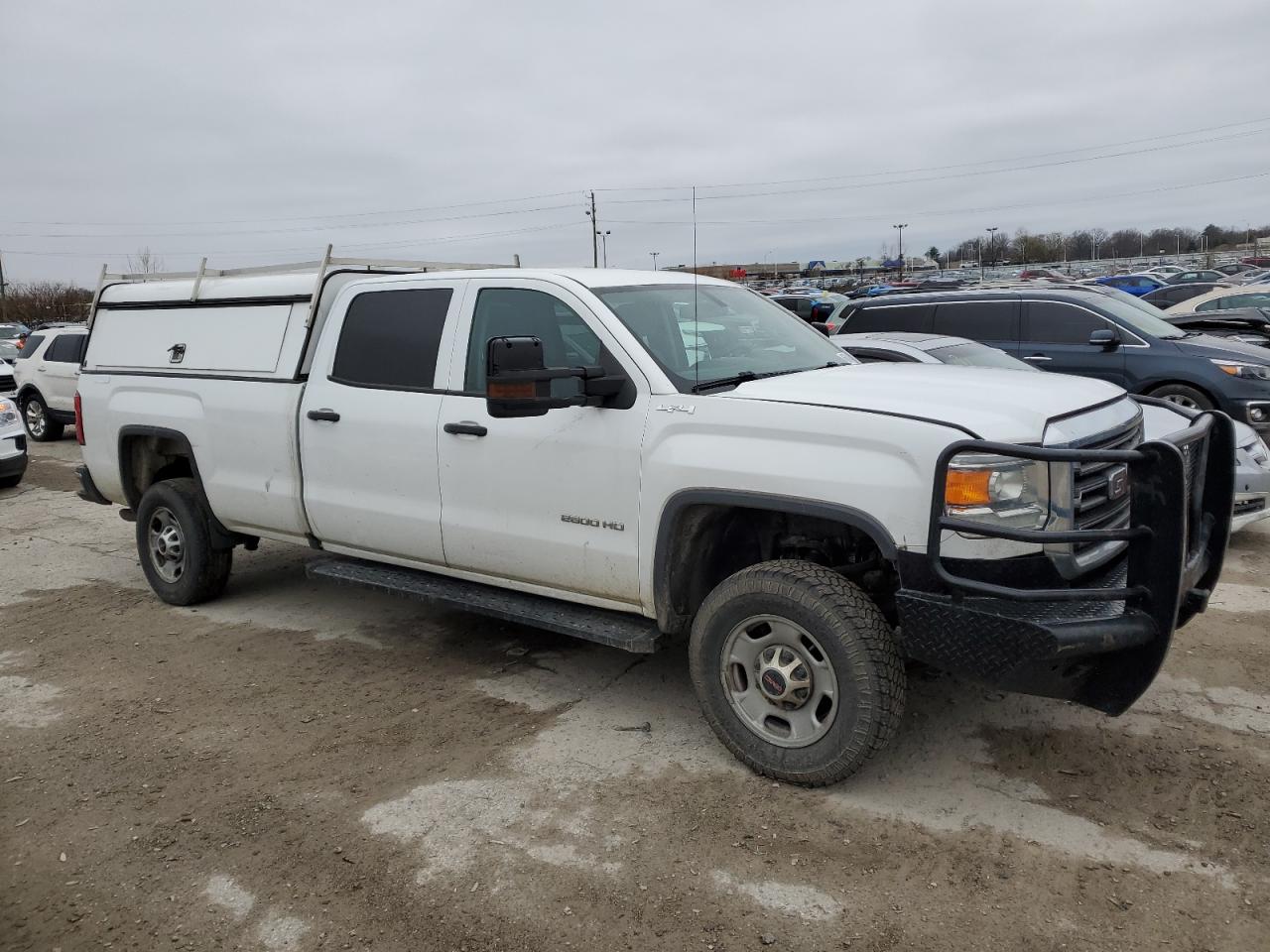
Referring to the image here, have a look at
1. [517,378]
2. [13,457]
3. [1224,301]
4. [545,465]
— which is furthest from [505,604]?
[1224,301]

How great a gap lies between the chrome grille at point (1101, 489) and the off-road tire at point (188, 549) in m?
4.98

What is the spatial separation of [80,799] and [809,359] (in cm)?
360

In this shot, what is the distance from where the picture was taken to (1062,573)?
342 centimetres

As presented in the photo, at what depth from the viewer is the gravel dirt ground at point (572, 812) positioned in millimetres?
3086

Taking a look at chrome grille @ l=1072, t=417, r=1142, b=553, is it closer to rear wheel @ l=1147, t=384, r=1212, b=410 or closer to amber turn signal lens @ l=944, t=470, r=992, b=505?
amber turn signal lens @ l=944, t=470, r=992, b=505

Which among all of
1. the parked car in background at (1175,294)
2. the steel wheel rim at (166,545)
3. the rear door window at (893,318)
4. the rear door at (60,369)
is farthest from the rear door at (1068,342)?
the parked car in background at (1175,294)

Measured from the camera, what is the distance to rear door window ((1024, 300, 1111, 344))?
35.8 feet

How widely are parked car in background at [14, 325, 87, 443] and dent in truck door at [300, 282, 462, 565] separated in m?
10.9

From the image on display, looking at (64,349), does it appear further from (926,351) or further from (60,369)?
(926,351)

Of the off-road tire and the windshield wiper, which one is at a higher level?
the windshield wiper

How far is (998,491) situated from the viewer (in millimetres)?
3357

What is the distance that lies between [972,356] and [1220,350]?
3306 millimetres

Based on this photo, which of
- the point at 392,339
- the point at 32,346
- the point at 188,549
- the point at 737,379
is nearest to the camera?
the point at 737,379

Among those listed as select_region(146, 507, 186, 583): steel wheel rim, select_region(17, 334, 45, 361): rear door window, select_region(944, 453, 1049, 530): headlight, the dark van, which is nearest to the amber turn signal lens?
select_region(944, 453, 1049, 530): headlight
